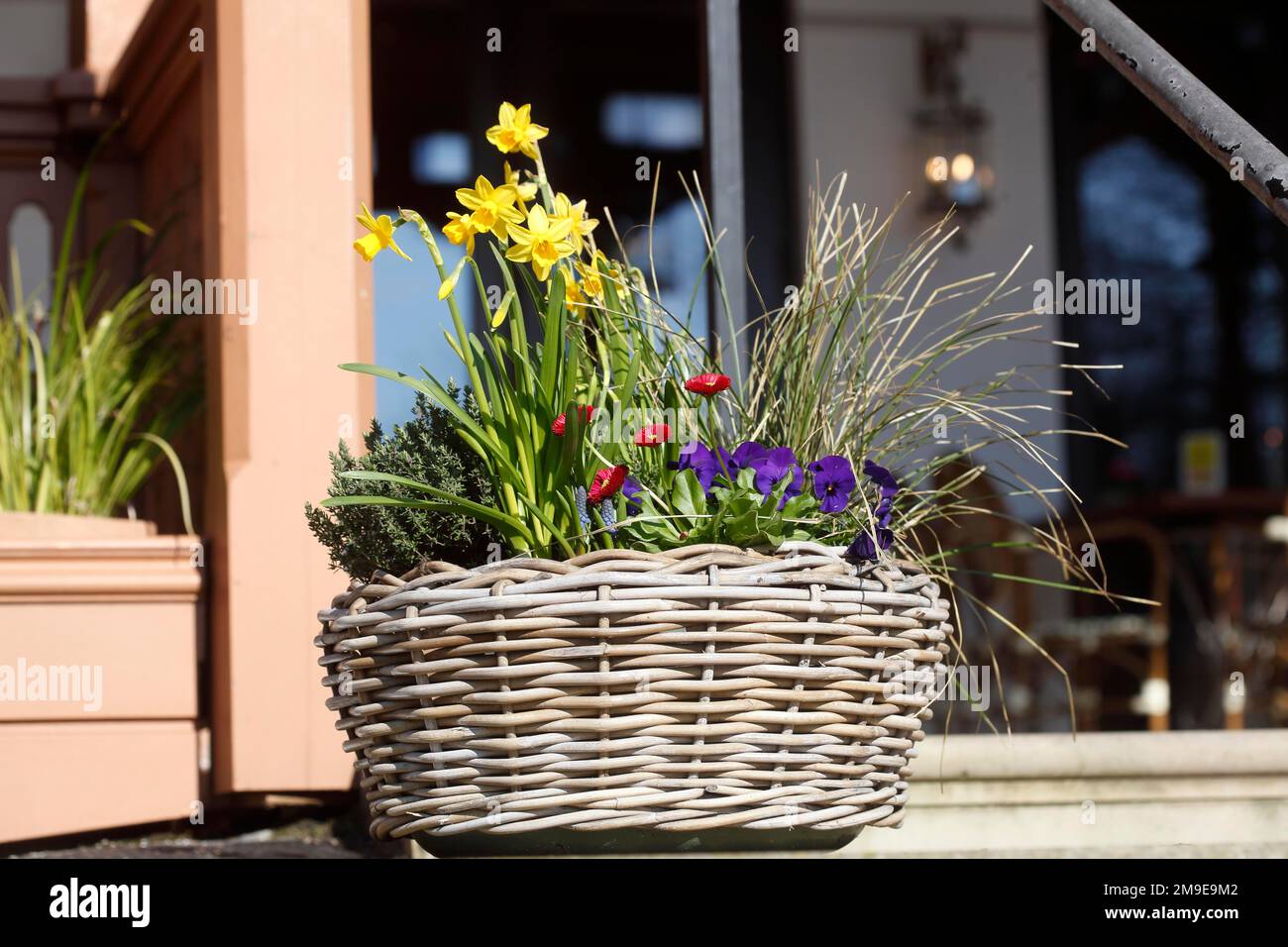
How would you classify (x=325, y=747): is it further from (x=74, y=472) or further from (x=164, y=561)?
(x=74, y=472)

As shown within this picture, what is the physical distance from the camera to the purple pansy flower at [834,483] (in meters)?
1.29

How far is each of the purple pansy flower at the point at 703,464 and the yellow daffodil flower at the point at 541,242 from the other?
0.20 m

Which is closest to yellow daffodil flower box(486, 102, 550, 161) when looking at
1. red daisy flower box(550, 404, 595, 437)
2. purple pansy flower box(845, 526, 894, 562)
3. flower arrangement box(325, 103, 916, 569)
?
flower arrangement box(325, 103, 916, 569)

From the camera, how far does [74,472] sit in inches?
94.9

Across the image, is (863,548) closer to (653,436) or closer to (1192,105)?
(653,436)

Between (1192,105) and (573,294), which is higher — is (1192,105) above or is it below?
above

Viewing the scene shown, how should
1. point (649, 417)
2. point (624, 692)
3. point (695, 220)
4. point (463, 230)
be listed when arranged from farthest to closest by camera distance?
point (695, 220) < point (649, 417) < point (463, 230) < point (624, 692)

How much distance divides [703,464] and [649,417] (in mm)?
157

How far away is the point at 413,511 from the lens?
4.48 ft

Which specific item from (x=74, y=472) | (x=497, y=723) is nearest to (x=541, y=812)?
(x=497, y=723)

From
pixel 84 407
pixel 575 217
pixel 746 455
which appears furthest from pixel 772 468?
pixel 84 407

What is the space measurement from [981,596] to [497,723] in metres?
3.90

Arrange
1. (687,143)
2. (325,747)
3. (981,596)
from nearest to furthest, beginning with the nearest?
(325,747), (981,596), (687,143)

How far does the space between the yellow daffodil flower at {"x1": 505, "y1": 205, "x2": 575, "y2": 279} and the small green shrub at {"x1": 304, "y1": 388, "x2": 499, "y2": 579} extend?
0.67 feet
